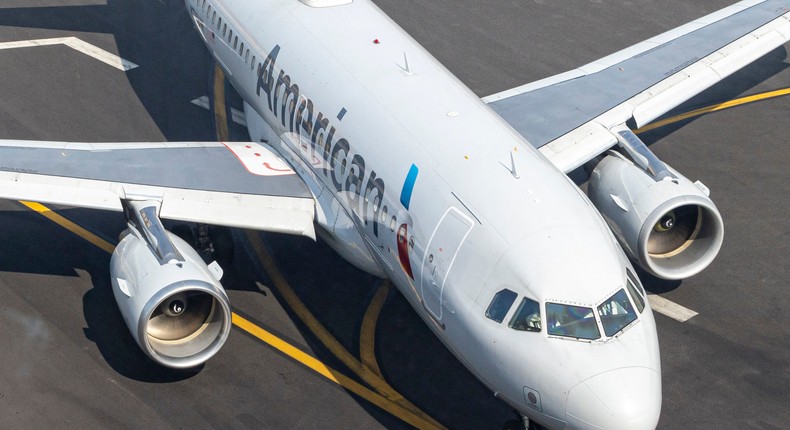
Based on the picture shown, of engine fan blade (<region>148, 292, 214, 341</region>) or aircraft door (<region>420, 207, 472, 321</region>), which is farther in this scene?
engine fan blade (<region>148, 292, 214, 341</region>)

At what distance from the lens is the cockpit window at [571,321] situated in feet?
54.6

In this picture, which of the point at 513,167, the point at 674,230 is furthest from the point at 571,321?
the point at 674,230

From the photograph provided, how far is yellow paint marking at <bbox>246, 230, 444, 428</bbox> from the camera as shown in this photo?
21.1m

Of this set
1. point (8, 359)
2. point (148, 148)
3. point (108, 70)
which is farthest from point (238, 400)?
point (108, 70)

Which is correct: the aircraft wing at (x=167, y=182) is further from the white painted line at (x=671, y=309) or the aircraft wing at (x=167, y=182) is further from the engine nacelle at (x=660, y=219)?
the white painted line at (x=671, y=309)

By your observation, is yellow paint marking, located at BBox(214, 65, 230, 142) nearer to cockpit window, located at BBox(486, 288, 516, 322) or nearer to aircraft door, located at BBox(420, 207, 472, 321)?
aircraft door, located at BBox(420, 207, 472, 321)

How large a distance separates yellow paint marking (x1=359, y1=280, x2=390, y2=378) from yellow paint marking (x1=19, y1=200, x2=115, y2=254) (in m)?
6.74

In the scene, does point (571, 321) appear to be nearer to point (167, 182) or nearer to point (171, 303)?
point (171, 303)

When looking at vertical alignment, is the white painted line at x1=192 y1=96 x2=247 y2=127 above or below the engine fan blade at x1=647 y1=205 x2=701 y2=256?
below

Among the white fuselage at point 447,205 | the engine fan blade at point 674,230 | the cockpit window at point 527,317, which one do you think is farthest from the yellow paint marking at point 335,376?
the engine fan blade at point 674,230

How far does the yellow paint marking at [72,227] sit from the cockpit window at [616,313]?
13368 mm

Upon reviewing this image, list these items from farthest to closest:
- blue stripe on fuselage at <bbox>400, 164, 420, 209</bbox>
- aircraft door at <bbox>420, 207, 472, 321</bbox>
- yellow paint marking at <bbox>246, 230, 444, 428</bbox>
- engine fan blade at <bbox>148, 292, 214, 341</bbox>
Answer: yellow paint marking at <bbox>246, 230, 444, 428</bbox> → engine fan blade at <bbox>148, 292, 214, 341</bbox> → blue stripe on fuselage at <bbox>400, 164, 420, 209</bbox> → aircraft door at <bbox>420, 207, 472, 321</bbox>

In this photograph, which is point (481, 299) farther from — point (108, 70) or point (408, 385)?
point (108, 70)

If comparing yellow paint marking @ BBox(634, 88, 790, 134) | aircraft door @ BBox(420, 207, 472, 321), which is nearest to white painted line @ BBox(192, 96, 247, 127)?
yellow paint marking @ BBox(634, 88, 790, 134)
